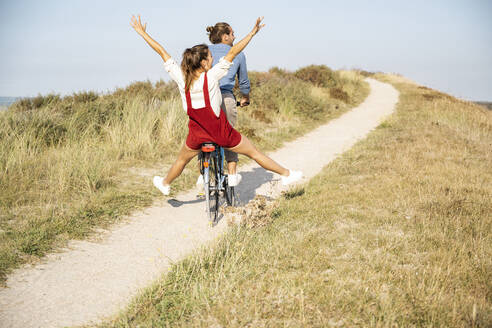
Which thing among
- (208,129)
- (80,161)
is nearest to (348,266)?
(208,129)

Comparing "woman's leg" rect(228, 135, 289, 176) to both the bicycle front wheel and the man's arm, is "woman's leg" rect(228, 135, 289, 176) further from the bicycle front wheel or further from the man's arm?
the man's arm

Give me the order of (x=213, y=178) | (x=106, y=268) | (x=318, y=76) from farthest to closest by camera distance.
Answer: (x=318, y=76), (x=213, y=178), (x=106, y=268)

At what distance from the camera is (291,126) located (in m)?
12.3

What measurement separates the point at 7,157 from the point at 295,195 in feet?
15.3

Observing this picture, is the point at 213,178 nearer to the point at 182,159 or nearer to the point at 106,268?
the point at 182,159

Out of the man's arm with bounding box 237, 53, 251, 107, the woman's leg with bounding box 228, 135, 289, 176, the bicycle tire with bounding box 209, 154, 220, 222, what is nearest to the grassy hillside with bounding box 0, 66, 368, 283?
the bicycle tire with bounding box 209, 154, 220, 222

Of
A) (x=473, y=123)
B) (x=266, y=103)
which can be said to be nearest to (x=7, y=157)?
(x=266, y=103)

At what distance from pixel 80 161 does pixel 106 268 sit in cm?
303

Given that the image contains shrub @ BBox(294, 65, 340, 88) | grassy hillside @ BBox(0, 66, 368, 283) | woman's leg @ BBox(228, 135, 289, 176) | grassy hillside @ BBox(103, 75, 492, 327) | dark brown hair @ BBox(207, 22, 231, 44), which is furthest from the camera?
shrub @ BBox(294, 65, 340, 88)

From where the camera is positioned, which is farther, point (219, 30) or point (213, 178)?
point (213, 178)

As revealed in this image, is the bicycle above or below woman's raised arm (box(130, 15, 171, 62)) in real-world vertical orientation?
below

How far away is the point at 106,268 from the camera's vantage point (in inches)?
137

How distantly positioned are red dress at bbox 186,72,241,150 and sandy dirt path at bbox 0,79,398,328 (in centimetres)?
110

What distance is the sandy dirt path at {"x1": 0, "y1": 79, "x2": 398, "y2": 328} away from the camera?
278 centimetres
